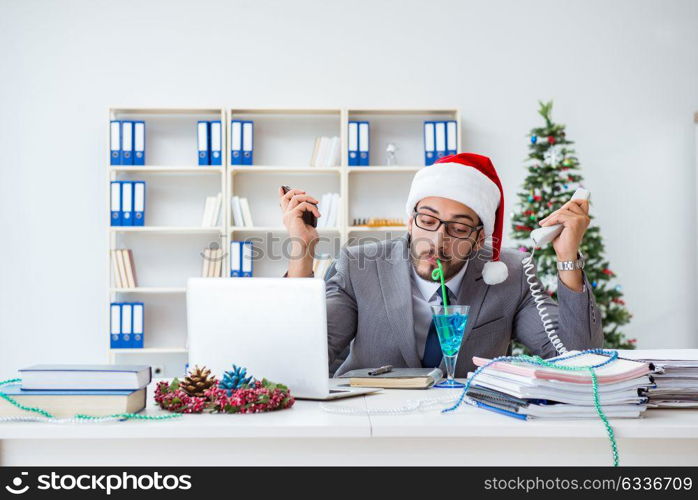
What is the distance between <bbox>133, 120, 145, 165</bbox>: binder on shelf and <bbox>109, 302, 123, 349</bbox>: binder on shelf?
0.92 m

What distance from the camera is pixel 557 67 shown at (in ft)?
15.8

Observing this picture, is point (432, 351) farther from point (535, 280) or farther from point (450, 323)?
point (450, 323)

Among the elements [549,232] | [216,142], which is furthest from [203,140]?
[549,232]

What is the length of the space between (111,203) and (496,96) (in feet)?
8.48

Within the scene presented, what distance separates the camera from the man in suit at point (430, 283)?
2111 millimetres

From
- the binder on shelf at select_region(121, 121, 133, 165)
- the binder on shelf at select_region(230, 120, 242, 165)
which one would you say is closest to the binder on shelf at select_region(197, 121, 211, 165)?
the binder on shelf at select_region(230, 120, 242, 165)

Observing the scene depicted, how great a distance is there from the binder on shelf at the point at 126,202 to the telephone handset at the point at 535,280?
294 cm

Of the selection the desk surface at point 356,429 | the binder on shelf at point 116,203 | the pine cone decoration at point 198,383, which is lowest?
the desk surface at point 356,429

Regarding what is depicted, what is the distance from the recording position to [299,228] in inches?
80.1

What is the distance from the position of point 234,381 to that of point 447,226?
996 millimetres

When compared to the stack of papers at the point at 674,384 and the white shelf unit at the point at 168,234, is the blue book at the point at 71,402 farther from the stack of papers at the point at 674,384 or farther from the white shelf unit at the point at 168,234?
the white shelf unit at the point at 168,234

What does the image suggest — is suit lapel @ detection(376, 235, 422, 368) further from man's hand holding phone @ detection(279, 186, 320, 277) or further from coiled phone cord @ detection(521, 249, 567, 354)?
coiled phone cord @ detection(521, 249, 567, 354)

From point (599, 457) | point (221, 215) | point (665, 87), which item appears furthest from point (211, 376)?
point (665, 87)

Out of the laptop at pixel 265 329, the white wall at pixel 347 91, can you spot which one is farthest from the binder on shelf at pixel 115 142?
the laptop at pixel 265 329
